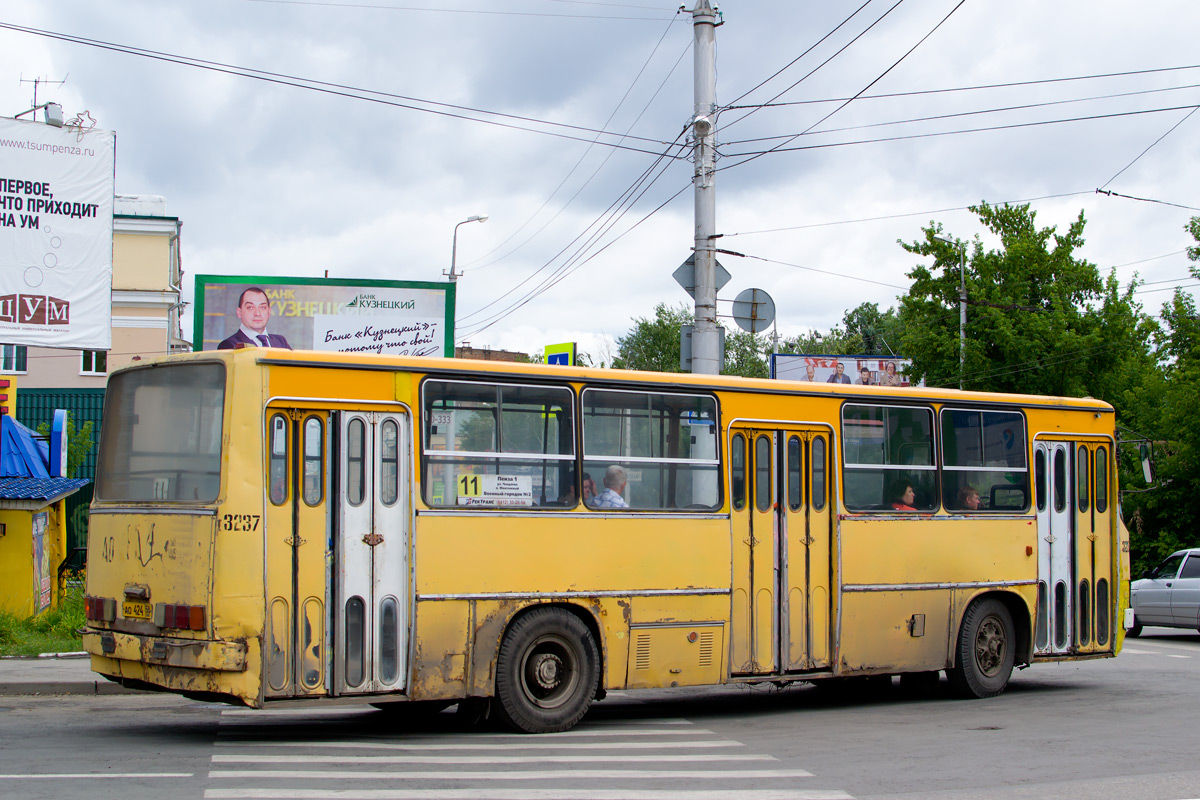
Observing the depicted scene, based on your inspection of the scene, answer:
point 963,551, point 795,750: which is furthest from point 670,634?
point 963,551

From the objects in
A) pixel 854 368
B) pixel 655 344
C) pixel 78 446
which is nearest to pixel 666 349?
pixel 655 344

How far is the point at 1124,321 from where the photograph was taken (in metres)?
41.4

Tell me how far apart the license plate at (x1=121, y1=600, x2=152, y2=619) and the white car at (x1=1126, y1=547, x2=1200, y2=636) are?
1854 centimetres

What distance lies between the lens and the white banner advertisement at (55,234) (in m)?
17.4

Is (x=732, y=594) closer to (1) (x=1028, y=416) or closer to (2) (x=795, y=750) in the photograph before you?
(2) (x=795, y=750)

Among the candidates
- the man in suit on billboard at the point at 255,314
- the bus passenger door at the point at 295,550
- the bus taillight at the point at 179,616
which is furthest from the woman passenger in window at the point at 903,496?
the man in suit on billboard at the point at 255,314

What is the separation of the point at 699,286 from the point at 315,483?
7.82m

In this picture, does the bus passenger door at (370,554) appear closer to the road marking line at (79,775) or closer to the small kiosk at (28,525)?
the road marking line at (79,775)

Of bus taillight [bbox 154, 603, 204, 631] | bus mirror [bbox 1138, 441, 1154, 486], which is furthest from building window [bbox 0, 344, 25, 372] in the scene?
bus mirror [bbox 1138, 441, 1154, 486]

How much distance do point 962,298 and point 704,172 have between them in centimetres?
2882

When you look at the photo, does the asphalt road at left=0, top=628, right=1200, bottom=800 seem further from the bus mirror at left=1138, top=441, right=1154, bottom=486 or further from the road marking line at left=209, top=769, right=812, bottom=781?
the bus mirror at left=1138, top=441, right=1154, bottom=486

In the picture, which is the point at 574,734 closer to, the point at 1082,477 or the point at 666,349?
the point at 1082,477

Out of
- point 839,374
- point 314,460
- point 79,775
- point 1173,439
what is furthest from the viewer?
point 839,374

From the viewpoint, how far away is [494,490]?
10078 mm
